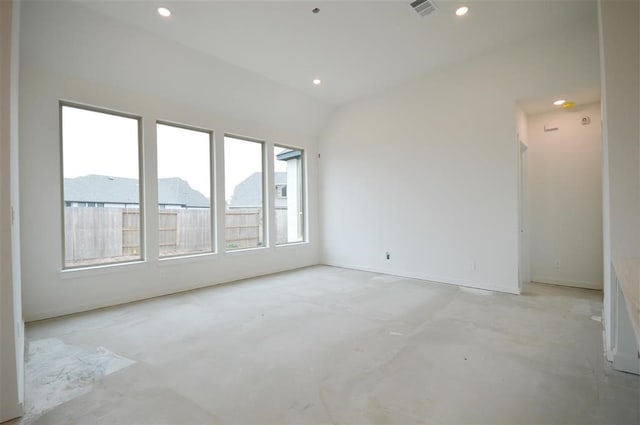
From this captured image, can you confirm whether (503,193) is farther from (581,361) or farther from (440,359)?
(440,359)

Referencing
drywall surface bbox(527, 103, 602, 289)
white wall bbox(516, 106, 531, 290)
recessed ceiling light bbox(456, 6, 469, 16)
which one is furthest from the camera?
white wall bbox(516, 106, 531, 290)

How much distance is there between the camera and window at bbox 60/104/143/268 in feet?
12.2

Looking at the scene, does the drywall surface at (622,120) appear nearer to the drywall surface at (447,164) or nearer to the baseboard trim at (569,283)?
the drywall surface at (447,164)

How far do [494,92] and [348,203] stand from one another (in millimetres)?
3074

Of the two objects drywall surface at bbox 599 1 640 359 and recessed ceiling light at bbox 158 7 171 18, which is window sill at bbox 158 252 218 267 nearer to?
recessed ceiling light at bbox 158 7 171 18

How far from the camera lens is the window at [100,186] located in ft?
12.2

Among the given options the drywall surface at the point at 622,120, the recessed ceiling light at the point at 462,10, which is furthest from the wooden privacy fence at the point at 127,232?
the drywall surface at the point at 622,120

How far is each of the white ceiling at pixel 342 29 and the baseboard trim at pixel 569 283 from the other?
353 cm

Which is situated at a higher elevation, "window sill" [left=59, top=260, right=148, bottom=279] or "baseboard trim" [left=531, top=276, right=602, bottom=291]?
"window sill" [left=59, top=260, right=148, bottom=279]

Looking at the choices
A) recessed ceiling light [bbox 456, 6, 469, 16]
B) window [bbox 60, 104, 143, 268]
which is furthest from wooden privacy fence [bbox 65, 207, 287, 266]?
recessed ceiling light [bbox 456, 6, 469, 16]

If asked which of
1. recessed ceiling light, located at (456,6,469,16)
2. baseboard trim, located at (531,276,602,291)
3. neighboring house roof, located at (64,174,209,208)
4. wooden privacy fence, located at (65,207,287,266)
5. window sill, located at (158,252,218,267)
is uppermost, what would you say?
recessed ceiling light, located at (456,6,469,16)

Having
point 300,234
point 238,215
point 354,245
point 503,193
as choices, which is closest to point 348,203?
point 354,245

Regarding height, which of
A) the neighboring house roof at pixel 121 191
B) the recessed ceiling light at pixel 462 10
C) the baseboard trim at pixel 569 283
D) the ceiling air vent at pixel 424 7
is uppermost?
→ the recessed ceiling light at pixel 462 10

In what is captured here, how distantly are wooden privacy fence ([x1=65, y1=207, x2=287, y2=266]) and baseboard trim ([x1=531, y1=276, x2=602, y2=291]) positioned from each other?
4970 millimetres
